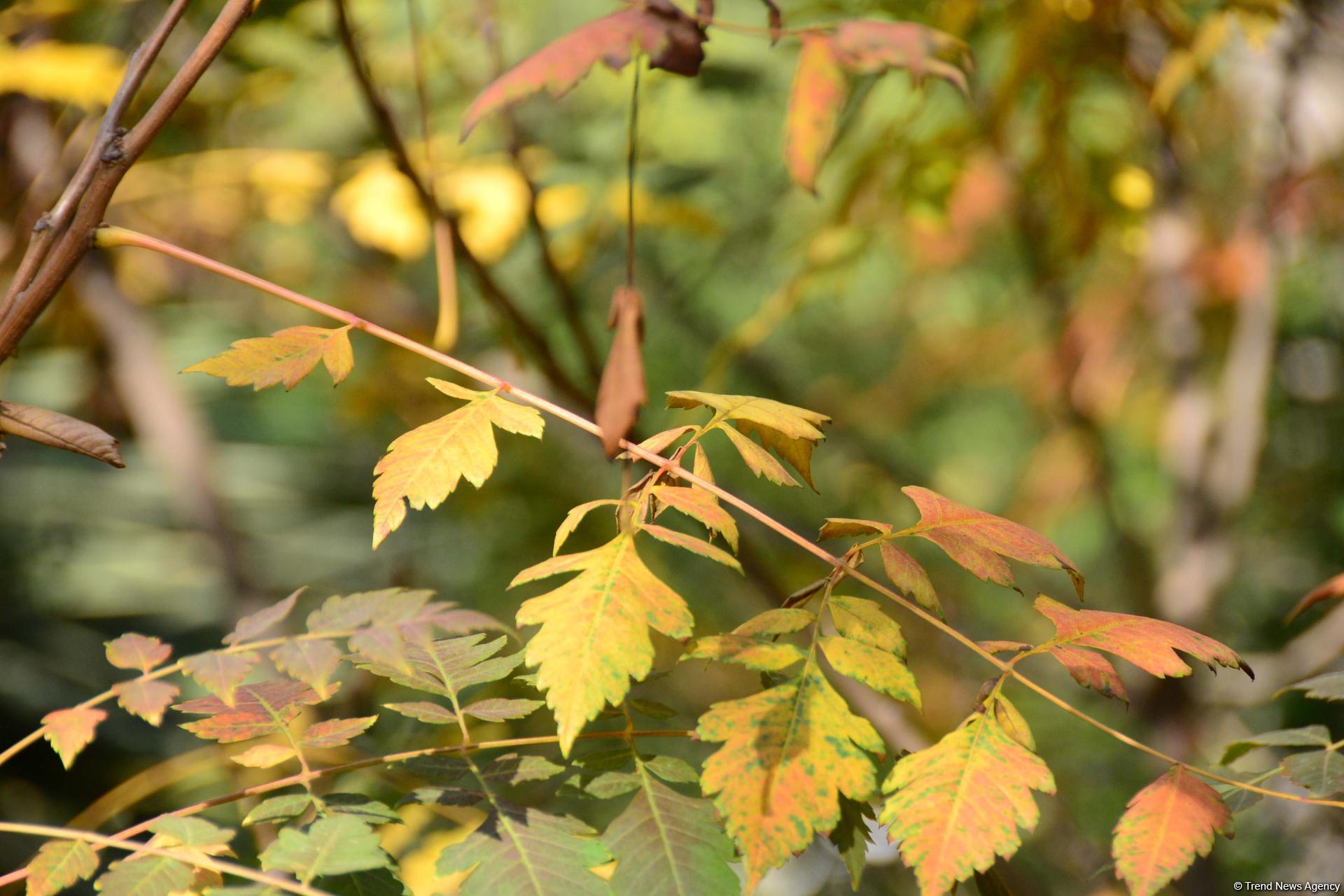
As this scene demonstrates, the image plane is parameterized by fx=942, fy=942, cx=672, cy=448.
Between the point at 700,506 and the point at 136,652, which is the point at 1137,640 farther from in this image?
the point at 136,652

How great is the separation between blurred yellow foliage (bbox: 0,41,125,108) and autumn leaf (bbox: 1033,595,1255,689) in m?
0.93

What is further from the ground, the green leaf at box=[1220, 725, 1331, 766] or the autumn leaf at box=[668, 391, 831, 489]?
the autumn leaf at box=[668, 391, 831, 489]

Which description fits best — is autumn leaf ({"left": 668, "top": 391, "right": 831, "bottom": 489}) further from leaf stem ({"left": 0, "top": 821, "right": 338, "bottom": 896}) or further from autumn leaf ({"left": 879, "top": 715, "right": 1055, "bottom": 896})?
leaf stem ({"left": 0, "top": 821, "right": 338, "bottom": 896})

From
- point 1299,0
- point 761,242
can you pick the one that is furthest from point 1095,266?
point 1299,0

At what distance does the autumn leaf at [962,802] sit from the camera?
0.97 ft

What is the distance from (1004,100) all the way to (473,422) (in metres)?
0.75

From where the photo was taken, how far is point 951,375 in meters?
2.13

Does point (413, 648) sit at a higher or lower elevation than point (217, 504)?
higher

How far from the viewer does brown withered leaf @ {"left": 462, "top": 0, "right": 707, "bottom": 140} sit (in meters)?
0.34

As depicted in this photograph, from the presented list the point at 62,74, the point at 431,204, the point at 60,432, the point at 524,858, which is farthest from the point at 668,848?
the point at 62,74

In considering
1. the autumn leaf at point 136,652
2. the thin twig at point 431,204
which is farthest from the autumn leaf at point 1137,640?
the thin twig at point 431,204

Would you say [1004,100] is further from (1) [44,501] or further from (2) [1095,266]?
(1) [44,501]

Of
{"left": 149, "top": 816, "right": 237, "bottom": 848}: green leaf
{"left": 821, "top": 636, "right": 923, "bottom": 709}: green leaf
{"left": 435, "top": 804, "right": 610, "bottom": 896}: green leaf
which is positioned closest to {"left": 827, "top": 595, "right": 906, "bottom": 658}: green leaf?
{"left": 821, "top": 636, "right": 923, "bottom": 709}: green leaf

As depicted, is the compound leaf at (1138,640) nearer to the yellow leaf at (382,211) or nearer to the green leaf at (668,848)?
the green leaf at (668,848)
